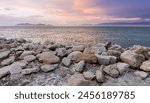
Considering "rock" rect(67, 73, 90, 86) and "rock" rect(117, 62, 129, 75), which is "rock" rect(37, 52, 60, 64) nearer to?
"rock" rect(67, 73, 90, 86)

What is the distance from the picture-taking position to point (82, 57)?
16.9ft

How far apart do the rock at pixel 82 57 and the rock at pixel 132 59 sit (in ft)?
2.09

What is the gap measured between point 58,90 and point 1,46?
3432mm

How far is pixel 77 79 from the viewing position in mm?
4281

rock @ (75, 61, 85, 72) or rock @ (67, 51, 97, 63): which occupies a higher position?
rock @ (67, 51, 97, 63)

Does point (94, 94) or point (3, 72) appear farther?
point (3, 72)

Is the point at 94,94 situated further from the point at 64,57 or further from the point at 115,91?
the point at 64,57

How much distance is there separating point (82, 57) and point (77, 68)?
40 cm

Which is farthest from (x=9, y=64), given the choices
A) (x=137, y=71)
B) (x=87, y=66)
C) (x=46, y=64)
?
(x=137, y=71)

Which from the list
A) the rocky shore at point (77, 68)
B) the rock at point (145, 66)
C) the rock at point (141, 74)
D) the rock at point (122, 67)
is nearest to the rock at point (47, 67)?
the rocky shore at point (77, 68)

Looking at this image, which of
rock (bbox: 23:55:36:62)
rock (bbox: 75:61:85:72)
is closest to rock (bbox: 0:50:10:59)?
rock (bbox: 23:55:36:62)

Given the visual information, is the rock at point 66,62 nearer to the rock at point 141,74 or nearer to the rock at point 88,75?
the rock at point 88,75

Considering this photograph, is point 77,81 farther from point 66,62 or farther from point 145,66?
point 145,66

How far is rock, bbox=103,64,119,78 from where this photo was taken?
15.2ft
